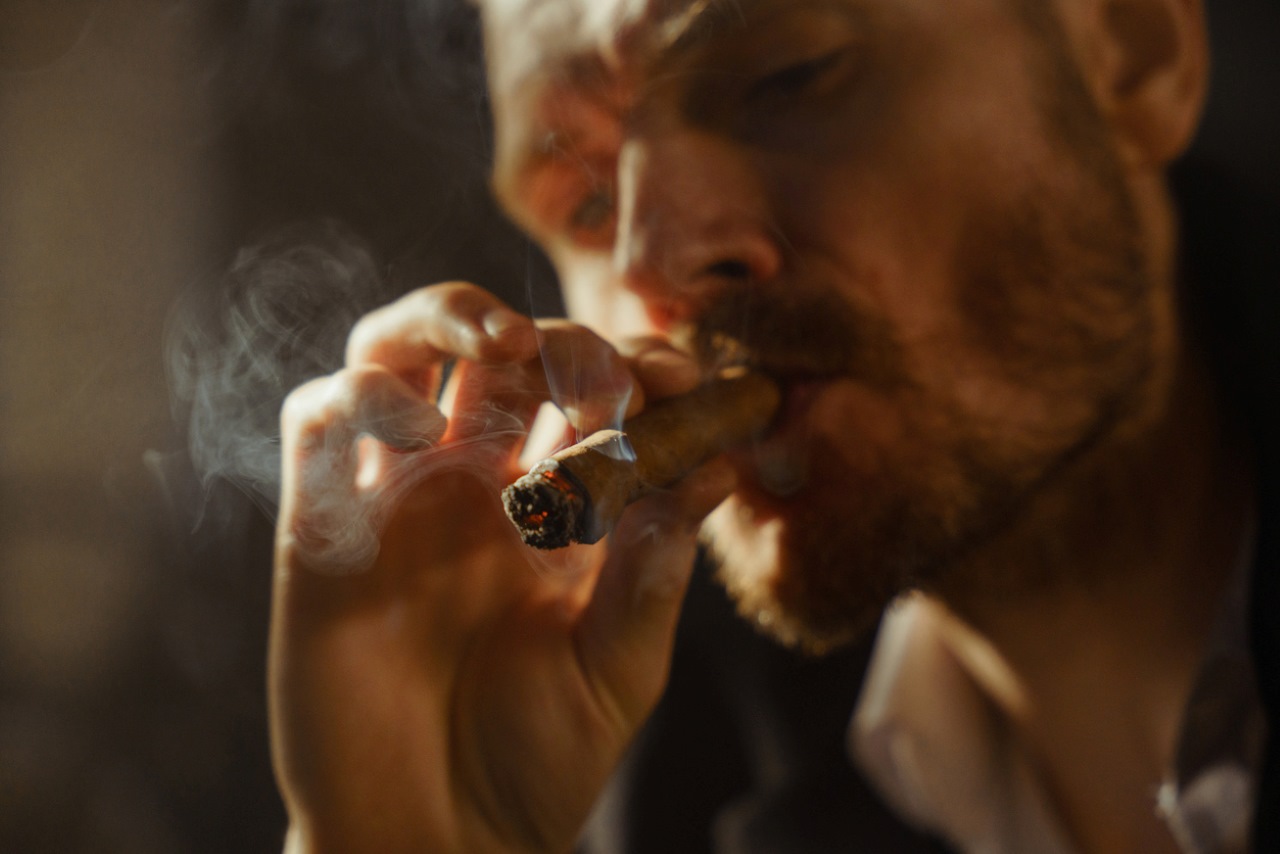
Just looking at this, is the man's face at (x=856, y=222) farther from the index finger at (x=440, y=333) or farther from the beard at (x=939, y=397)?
the index finger at (x=440, y=333)

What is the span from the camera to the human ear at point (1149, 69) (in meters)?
0.83

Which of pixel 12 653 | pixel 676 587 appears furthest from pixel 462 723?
pixel 12 653

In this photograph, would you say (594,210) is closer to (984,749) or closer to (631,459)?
(631,459)

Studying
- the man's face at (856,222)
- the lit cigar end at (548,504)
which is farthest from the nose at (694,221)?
the lit cigar end at (548,504)

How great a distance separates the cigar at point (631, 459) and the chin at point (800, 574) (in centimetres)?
12

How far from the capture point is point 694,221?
31.0 inches

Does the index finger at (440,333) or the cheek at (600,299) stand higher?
the index finger at (440,333)

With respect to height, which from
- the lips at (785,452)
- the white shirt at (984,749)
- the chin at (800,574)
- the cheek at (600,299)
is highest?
the cheek at (600,299)

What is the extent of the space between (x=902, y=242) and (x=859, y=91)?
145mm

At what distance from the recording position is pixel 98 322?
2.87 ft

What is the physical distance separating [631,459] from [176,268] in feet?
2.12

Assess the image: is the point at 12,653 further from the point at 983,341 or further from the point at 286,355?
the point at 983,341

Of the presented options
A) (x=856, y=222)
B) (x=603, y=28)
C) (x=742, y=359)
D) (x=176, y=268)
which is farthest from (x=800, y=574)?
(x=176, y=268)

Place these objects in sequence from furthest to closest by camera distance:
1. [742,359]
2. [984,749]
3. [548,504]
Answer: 1. [984,749]
2. [742,359]
3. [548,504]
